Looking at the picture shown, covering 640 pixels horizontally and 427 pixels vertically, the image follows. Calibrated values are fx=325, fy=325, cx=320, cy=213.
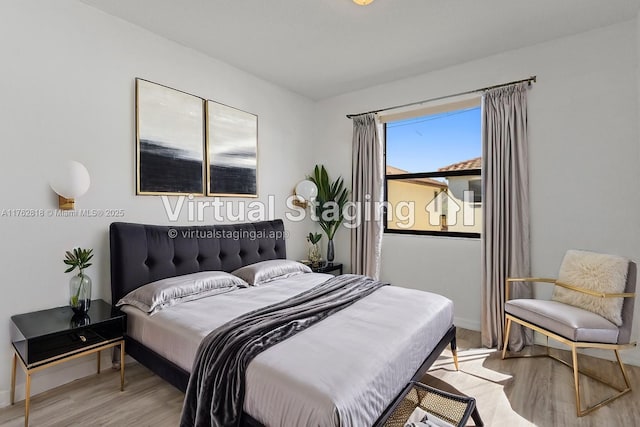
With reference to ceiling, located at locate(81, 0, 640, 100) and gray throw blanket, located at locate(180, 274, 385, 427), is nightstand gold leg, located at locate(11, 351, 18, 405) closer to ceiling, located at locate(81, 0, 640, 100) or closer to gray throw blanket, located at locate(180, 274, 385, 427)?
gray throw blanket, located at locate(180, 274, 385, 427)

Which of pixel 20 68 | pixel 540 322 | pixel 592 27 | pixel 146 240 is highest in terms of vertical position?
pixel 592 27

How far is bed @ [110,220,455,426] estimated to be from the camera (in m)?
1.34

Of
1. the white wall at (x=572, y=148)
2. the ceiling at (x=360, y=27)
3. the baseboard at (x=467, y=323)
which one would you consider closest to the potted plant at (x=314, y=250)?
the white wall at (x=572, y=148)

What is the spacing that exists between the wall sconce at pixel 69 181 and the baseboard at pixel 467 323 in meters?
3.66

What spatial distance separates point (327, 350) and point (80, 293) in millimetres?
1783

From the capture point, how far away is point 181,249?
2.87 metres

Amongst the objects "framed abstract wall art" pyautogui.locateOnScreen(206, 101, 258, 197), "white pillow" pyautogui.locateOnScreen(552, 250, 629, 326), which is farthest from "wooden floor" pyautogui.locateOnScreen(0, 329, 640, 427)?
"framed abstract wall art" pyautogui.locateOnScreen(206, 101, 258, 197)

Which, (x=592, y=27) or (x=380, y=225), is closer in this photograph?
(x=592, y=27)

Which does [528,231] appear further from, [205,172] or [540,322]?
[205,172]

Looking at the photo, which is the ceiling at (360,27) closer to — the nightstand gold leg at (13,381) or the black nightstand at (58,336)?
the black nightstand at (58,336)

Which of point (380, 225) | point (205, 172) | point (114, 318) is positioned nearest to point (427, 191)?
point (380, 225)

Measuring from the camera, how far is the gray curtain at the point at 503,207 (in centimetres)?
306

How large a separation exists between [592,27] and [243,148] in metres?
3.40

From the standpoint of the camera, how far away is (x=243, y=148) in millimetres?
3615
